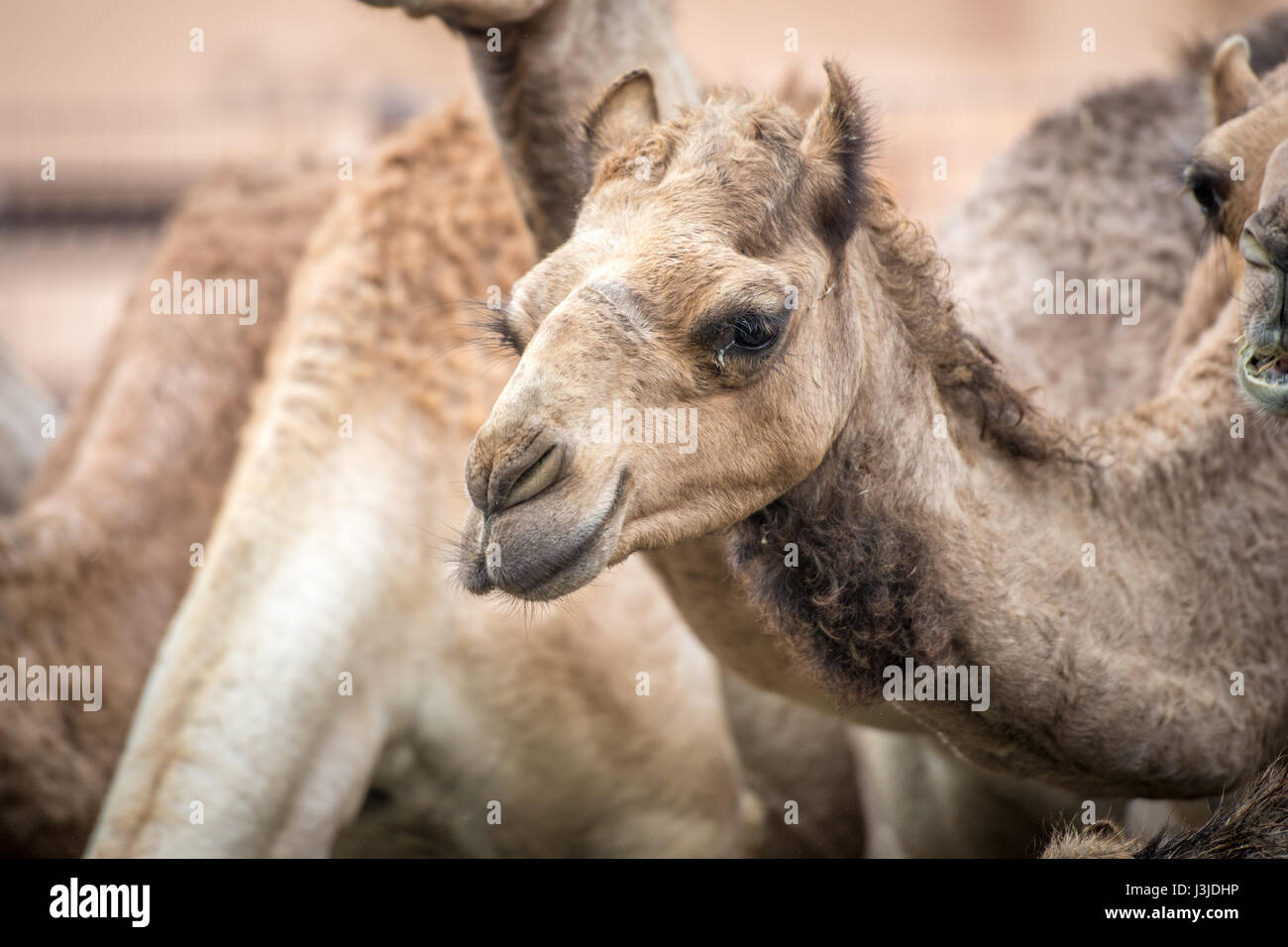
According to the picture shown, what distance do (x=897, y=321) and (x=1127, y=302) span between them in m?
1.78

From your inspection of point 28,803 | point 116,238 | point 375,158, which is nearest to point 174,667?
point 28,803

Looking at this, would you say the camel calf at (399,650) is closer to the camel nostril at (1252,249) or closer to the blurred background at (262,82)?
the camel nostril at (1252,249)

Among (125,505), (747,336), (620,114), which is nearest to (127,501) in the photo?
(125,505)

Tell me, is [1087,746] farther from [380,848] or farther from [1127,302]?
[380,848]

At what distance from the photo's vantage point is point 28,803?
376 cm

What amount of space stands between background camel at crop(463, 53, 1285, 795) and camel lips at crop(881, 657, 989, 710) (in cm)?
2

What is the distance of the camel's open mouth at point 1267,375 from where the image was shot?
246cm

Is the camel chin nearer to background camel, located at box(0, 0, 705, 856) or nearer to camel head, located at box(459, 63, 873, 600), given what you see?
camel head, located at box(459, 63, 873, 600)

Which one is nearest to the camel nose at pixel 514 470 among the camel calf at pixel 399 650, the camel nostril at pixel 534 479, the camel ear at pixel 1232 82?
the camel nostril at pixel 534 479

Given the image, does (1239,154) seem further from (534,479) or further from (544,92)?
(534,479)

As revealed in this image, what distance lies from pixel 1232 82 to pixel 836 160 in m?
1.26

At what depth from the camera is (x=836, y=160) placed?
238 centimetres

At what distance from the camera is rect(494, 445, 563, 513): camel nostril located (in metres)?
2.07

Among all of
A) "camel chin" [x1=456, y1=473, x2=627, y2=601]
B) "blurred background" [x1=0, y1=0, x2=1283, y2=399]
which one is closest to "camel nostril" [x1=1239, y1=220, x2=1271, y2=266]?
"camel chin" [x1=456, y1=473, x2=627, y2=601]
